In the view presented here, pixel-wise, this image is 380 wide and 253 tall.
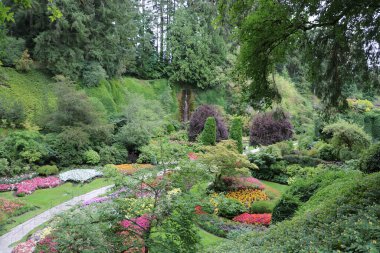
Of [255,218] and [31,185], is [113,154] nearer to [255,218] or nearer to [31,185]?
[31,185]

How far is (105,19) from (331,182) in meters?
26.3

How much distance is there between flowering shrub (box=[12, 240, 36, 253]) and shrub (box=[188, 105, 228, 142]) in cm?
1856

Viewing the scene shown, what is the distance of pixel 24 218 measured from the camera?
11.6 metres

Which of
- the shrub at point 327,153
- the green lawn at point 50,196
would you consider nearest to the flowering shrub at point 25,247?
the green lawn at point 50,196

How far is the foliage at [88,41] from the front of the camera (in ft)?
84.5

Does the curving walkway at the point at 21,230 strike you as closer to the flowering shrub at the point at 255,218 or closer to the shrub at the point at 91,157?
the flowering shrub at the point at 255,218

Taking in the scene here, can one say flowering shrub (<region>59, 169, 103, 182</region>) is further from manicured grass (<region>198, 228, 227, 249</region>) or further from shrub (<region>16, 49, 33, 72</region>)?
shrub (<region>16, 49, 33, 72</region>)

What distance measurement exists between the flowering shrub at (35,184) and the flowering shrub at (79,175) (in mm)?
400

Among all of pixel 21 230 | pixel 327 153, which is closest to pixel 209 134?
pixel 327 153

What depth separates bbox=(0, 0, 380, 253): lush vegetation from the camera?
5500mm

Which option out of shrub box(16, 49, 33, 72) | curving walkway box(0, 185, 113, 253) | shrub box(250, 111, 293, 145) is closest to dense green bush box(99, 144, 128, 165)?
curving walkway box(0, 185, 113, 253)

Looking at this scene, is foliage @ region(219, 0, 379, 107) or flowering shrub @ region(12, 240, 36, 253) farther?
flowering shrub @ region(12, 240, 36, 253)

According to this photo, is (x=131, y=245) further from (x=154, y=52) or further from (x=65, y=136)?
(x=154, y=52)

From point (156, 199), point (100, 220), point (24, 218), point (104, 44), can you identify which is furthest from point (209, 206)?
point (104, 44)
